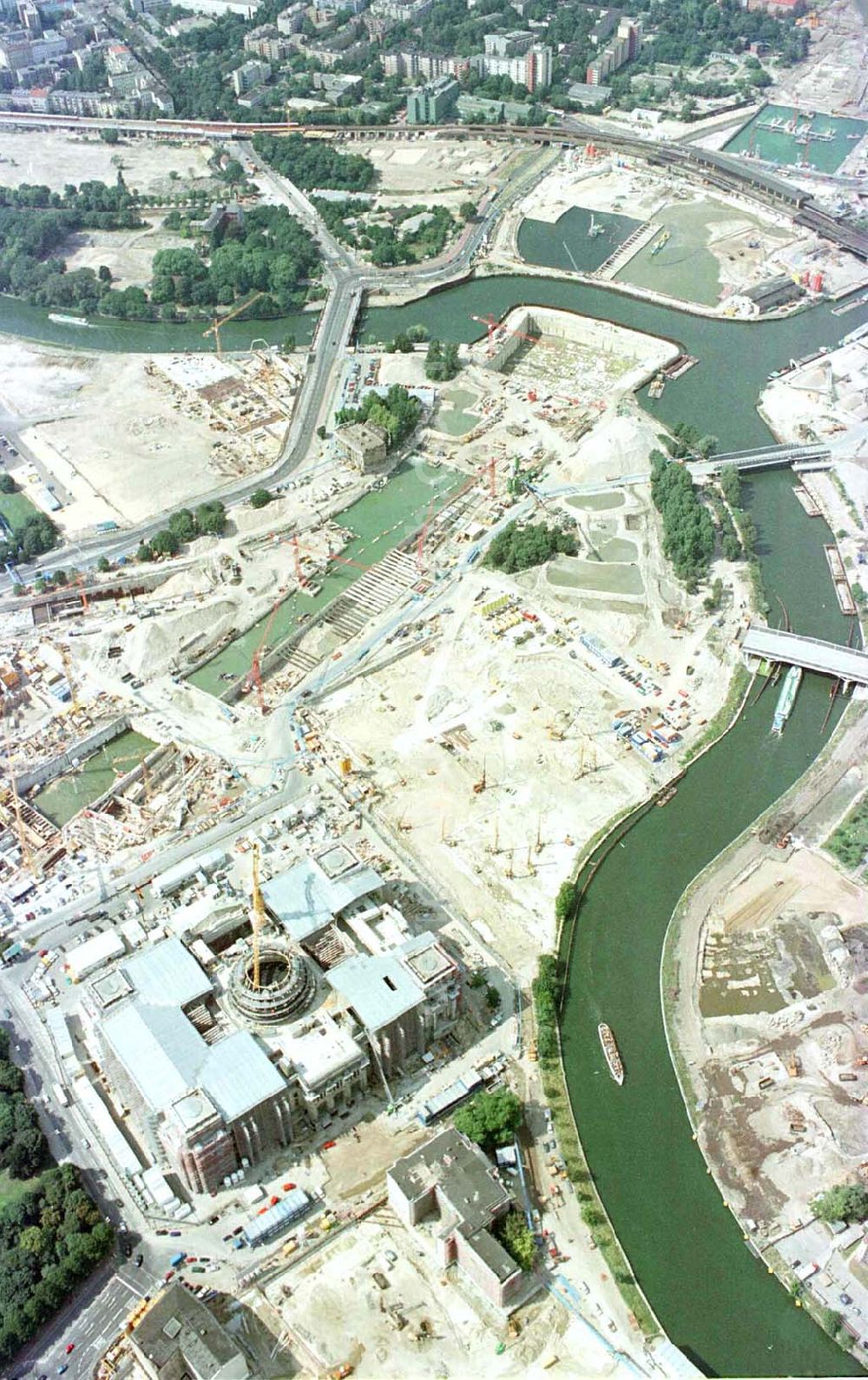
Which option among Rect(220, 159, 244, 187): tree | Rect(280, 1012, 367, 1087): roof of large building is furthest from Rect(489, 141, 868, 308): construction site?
Rect(280, 1012, 367, 1087): roof of large building

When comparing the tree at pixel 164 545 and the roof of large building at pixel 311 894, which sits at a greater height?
the tree at pixel 164 545

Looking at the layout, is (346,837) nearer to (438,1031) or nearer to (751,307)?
(438,1031)

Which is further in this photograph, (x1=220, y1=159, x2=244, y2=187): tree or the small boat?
(x1=220, y1=159, x2=244, y2=187): tree

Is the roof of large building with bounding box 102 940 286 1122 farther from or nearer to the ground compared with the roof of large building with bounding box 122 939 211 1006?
nearer to the ground

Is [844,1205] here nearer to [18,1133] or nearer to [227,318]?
[18,1133]

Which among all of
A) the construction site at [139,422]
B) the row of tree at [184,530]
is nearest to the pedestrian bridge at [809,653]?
the row of tree at [184,530]

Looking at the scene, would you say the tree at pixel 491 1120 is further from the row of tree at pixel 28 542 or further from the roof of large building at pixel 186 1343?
the row of tree at pixel 28 542

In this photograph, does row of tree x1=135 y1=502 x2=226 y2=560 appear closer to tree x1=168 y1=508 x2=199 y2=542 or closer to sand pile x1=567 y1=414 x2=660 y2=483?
tree x1=168 y1=508 x2=199 y2=542
